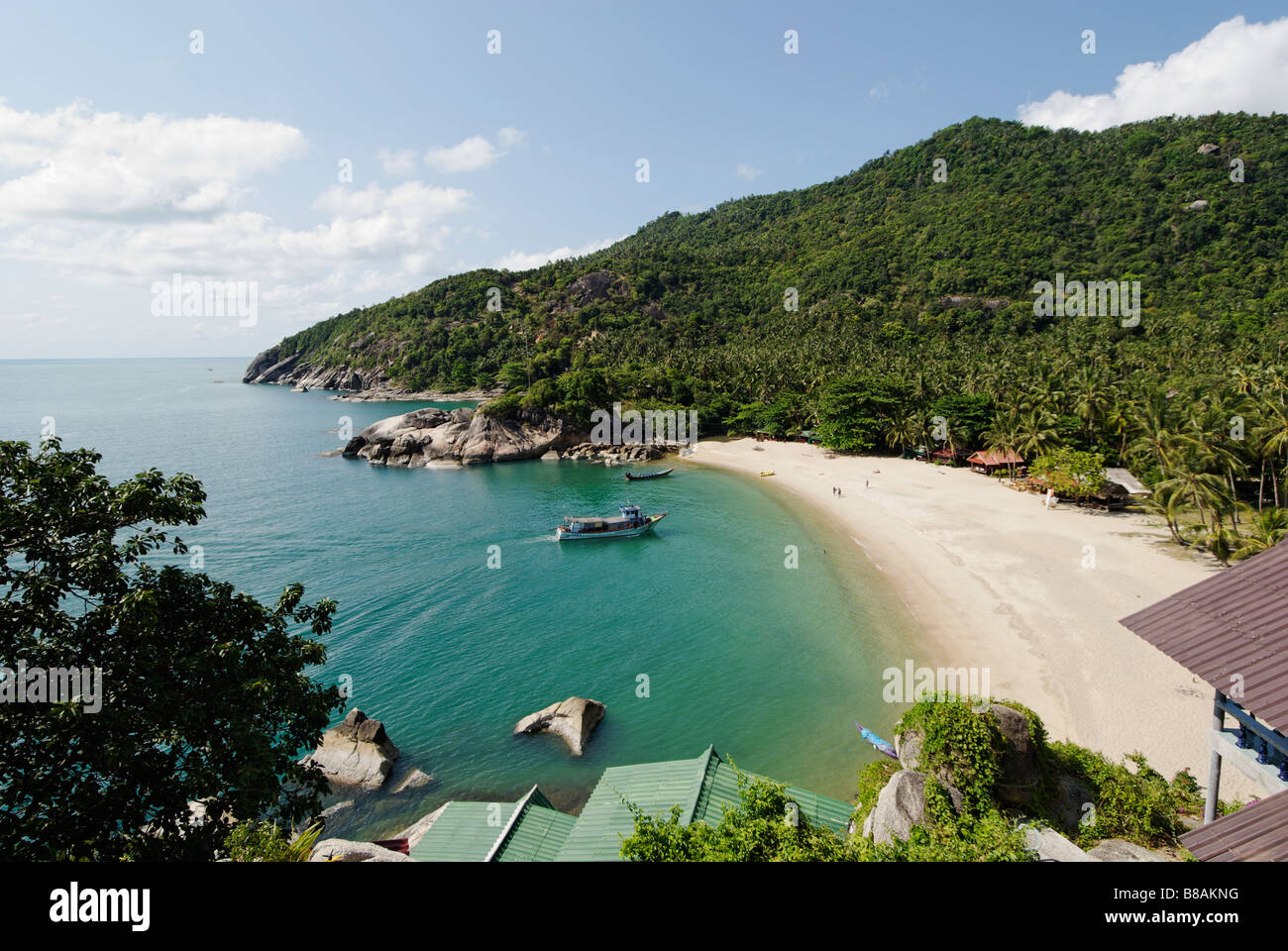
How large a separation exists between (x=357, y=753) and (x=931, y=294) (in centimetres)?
14327

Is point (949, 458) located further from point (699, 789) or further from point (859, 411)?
point (699, 789)

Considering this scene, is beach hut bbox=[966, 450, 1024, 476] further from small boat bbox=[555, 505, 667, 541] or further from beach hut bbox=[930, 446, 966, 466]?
small boat bbox=[555, 505, 667, 541]

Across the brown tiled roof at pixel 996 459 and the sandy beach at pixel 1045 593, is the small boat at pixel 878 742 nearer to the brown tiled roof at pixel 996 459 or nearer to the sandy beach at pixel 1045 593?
the sandy beach at pixel 1045 593

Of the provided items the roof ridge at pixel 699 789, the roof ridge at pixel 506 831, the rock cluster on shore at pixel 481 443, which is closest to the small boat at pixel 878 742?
the roof ridge at pixel 699 789

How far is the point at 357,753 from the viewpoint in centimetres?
2294

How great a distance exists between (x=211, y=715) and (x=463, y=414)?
82104 mm

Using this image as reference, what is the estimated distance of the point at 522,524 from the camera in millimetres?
54500

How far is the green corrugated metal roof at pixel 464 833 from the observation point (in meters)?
16.5

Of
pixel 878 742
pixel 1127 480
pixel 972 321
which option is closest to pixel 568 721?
pixel 878 742
